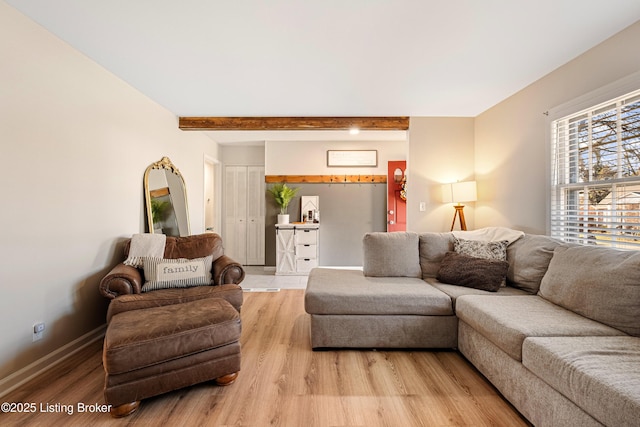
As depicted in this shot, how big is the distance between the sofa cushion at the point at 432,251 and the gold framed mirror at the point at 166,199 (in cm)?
307

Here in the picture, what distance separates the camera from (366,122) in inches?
153

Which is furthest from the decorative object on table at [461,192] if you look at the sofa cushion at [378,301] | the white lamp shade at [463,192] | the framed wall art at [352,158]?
the framed wall art at [352,158]

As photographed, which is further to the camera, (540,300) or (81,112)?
(81,112)

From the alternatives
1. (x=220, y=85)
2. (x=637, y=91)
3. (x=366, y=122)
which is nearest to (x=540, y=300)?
(x=637, y=91)

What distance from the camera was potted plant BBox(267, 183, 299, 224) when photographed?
5.13 meters

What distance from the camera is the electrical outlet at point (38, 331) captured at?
2006 millimetres

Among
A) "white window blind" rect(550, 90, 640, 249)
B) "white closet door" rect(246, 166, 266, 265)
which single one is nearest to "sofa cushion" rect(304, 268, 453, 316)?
→ "white window blind" rect(550, 90, 640, 249)

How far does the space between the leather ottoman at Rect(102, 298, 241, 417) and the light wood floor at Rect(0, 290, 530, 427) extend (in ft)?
0.39

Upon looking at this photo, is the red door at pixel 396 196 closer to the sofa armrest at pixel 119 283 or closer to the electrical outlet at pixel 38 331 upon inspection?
the sofa armrest at pixel 119 283

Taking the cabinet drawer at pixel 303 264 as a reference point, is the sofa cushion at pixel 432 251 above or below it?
above

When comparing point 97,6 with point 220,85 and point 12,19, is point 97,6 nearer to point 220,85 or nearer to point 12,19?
point 12,19

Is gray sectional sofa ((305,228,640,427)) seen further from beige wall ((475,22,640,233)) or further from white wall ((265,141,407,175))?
white wall ((265,141,407,175))

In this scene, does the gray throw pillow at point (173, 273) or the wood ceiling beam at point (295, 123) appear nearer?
the gray throw pillow at point (173, 273)

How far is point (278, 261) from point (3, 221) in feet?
11.6
